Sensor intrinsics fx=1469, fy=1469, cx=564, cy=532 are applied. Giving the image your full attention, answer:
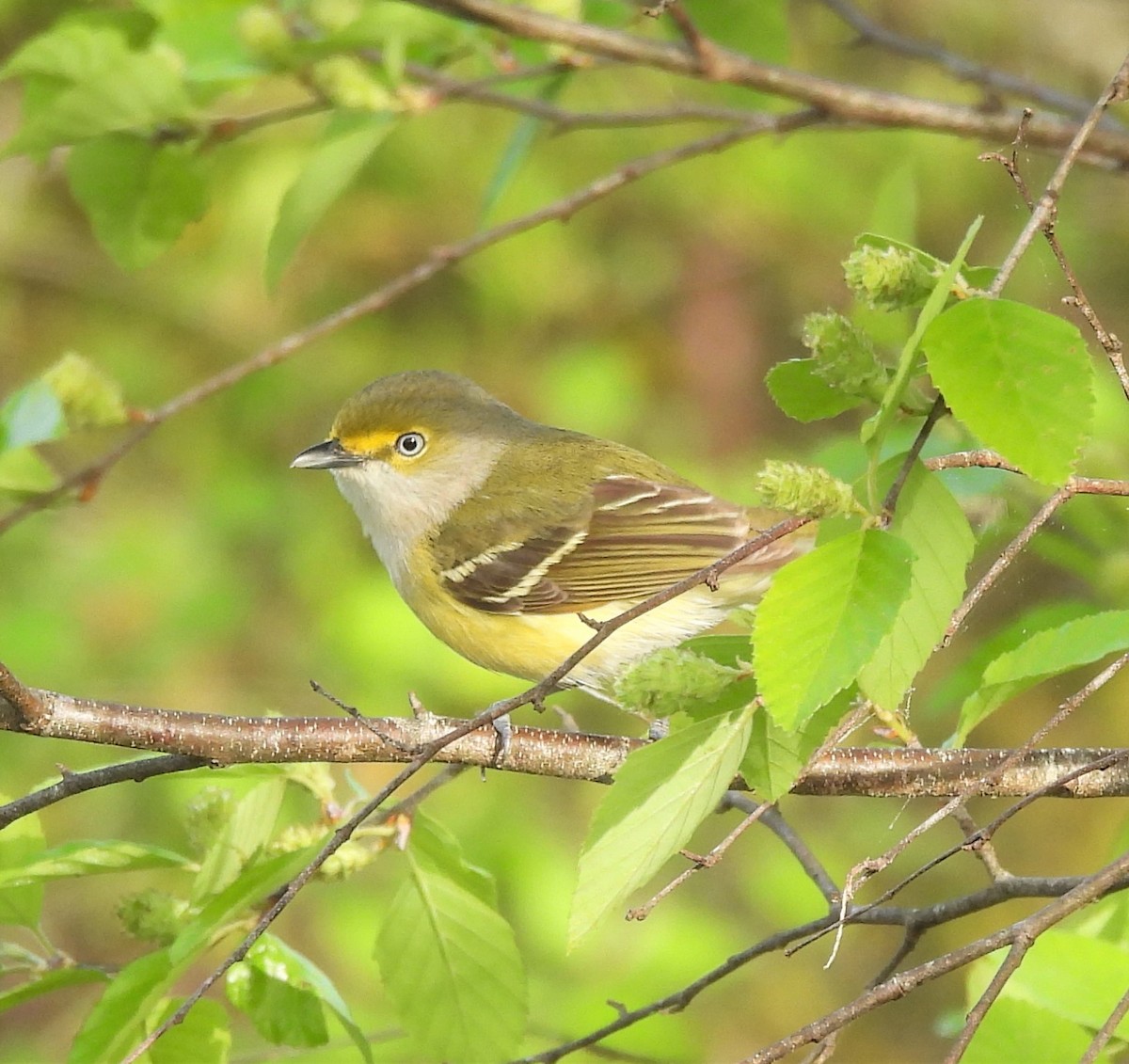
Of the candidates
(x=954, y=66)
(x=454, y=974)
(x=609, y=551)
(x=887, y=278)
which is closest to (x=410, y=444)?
(x=609, y=551)

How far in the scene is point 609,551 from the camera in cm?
414

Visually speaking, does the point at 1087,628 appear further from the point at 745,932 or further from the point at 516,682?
the point at 745,932

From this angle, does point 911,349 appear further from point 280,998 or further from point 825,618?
point 280,998

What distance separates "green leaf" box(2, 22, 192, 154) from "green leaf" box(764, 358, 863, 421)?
1889 mm

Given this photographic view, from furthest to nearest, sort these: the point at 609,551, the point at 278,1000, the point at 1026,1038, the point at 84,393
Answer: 1. the point at 609,551
2. the point at 84,393
3. the point at 278,1000
4. the point at 1026,1038

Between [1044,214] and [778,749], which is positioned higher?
[1044,214]

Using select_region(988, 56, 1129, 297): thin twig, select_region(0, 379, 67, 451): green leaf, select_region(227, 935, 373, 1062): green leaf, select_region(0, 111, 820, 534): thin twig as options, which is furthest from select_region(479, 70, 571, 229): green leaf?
select_region(227, 935, 373, 1062): green leaf

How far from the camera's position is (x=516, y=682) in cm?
694

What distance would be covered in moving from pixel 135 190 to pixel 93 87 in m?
0.42

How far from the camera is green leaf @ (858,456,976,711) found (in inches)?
75.6

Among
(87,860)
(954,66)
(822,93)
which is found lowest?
(87,860)

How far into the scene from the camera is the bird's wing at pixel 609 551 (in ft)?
13.3

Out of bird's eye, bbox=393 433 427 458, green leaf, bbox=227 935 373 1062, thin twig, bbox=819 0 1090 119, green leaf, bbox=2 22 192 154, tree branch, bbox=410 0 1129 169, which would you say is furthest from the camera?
bird's eye, bbox=393 433 427 458

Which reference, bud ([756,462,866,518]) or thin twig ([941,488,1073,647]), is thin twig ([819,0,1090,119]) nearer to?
thin twig ([941,488,1073,647])
